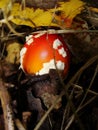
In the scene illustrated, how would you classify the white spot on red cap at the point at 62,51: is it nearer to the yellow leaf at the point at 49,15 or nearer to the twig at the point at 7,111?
the yellow leaf at the point at 49,15

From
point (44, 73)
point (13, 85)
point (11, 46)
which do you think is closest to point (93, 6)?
point (11, 46)

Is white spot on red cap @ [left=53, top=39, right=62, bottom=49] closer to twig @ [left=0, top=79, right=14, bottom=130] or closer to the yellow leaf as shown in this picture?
the yellow leaf

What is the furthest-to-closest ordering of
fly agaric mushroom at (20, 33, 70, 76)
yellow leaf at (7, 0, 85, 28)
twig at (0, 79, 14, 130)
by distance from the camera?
yellow leaf at (7, 0, 85, 28), fly agaric mushroom at (20, 33, 70, 76), twig at (0, 79, 14, 130)

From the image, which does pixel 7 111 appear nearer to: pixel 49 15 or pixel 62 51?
pixel 62 51

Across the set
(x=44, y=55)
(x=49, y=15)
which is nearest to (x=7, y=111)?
(x=44, y=55)

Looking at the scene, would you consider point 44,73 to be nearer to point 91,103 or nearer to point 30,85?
point 30,85

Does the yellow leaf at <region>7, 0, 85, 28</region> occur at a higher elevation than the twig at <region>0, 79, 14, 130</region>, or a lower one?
higher

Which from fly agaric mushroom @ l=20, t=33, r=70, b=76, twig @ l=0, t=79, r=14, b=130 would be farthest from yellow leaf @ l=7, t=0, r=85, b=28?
twig @ l=0, t=79, r=14, b=130

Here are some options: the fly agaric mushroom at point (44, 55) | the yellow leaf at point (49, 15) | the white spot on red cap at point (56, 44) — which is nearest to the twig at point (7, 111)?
the fly agaric mushroom at point (44, 55)
